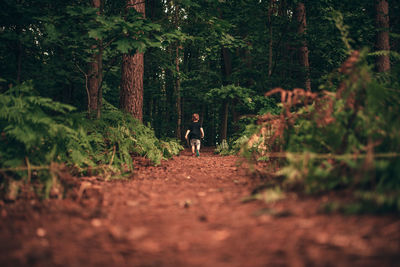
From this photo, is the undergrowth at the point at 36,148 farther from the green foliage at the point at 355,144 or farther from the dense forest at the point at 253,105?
the green foliage at the point at 355,144

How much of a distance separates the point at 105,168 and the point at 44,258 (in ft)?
9.42

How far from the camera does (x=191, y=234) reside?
1.92 meters

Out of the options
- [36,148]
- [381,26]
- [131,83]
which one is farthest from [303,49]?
[36,148]

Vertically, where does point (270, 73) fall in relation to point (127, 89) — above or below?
above

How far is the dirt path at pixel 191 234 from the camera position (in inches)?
59.0

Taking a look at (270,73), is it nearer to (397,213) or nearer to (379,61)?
(379,61)

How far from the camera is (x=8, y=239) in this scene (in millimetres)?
1782

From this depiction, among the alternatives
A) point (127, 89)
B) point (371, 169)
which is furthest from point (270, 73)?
point (371, 169)

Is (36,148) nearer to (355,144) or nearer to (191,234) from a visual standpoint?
(191,234)

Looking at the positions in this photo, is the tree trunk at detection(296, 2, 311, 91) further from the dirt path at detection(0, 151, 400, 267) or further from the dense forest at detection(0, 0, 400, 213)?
the dirt path at detection(0, 151, 400, 267)

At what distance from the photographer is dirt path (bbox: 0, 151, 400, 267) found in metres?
1.50

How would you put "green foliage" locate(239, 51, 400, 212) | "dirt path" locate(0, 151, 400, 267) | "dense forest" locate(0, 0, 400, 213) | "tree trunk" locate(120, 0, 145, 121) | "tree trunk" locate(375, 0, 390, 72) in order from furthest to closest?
"tree trunk" locate(375, 0, 390, 72) < "tree trunk" locate(120, 0, 145, 121) < "dense forest" locate(0, 0, 400, 213) < "green foliage" locate(239, 51, 400, 212) < "dirt path" locate(0, 151, 400, 267)

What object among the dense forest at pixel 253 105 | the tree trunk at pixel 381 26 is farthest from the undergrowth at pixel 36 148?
the tree trunk at pixel 381 26

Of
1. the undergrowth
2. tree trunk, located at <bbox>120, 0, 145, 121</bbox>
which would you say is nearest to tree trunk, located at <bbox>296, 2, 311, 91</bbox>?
tree trunk, located at <bbox>120, 0, 145, 121</bbox>
